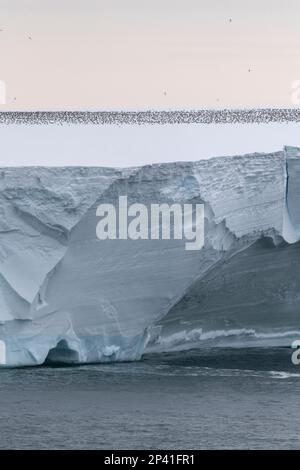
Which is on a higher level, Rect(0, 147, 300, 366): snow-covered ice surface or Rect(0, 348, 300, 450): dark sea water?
Rect(0, 147, 300, 366): snow-covered ice surface

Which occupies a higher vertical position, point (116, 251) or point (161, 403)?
point (116, 251)

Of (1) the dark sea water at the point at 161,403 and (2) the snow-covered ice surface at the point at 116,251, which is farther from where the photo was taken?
(2) the snow-covered ice surface at the point at 116,251

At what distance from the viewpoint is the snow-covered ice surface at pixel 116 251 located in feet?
22.9

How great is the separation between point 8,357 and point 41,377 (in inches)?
Result: 8.2

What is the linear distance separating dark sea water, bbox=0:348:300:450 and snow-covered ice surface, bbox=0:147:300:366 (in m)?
0.18

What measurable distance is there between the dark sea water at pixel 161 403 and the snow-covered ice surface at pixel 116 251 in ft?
0.58

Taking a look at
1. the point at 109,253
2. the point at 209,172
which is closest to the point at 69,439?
the point at 109,253

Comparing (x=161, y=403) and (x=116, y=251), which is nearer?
(x=161, y=403)

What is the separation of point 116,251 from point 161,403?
0.79 metres

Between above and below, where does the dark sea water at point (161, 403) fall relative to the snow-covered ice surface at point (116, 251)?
below

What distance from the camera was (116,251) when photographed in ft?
23.2

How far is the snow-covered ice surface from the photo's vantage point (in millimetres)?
6984

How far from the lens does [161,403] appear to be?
22.7ft

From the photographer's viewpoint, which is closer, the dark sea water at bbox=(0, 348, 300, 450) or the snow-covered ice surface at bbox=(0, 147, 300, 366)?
the dark sea water at bbox=(0, 348, 300, 450)
